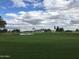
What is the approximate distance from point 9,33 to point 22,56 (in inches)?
1424

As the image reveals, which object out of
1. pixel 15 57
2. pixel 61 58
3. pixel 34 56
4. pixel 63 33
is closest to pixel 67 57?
pixel 61 58

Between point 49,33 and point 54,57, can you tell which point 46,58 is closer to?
point 54,57

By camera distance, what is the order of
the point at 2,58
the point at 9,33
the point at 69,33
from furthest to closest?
the point at 69,33 < the point at 9,33 < the point at 2,58

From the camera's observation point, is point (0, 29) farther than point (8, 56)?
Yes

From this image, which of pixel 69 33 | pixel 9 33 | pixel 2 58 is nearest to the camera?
pixel 2 58

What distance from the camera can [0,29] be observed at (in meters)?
56.0

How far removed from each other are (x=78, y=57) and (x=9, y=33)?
37450 millimetres

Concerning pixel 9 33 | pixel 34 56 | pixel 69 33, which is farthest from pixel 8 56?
pixel 69 33

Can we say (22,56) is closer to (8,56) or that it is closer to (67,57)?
(8,56)

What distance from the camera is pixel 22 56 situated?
697 inches

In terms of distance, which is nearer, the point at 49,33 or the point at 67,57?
the point at 67,57

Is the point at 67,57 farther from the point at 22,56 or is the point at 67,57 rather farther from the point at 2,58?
the point at 2,58

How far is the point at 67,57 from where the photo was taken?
1738 cm

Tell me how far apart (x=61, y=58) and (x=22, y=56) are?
2688 mm
